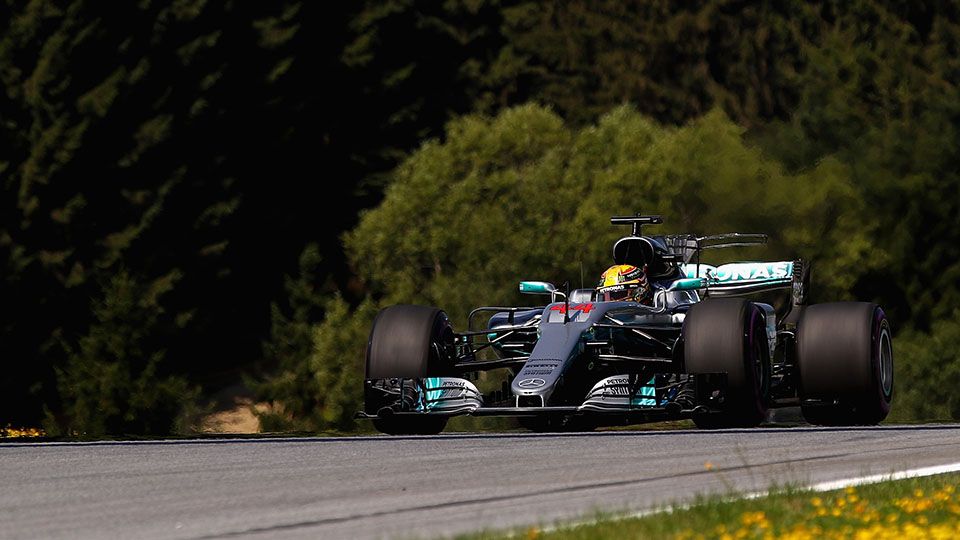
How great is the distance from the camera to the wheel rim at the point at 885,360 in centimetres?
2192

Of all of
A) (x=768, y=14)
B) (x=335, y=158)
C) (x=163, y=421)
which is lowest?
(x=163, y=421)

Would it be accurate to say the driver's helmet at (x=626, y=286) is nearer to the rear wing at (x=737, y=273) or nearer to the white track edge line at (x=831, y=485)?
the rear wing at (x=737, y=273)

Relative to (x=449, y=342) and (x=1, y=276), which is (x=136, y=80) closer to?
(x=1, y=276)

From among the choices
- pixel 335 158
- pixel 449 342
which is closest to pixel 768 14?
pixel 335 158

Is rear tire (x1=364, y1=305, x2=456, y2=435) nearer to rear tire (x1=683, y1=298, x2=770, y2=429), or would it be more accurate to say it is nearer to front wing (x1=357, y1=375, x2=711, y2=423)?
front wing (x1=357, y1=375, x2=711, y2=423)

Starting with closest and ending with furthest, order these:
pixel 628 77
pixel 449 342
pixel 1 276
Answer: pixel 449 342 → pixel 1 276 → pixel 628 77

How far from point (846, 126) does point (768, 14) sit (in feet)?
50.3

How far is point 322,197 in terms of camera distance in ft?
232

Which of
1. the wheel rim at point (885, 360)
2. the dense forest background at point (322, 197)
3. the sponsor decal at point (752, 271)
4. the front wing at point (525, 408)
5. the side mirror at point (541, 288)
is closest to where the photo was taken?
the front wing at point (525, 408)

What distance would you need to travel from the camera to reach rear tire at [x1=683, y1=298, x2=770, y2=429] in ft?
66.5

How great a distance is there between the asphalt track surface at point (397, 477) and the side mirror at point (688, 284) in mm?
3157

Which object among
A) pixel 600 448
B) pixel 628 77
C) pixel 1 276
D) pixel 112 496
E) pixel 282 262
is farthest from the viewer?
pixel 628 77

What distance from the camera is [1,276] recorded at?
57.9 meters

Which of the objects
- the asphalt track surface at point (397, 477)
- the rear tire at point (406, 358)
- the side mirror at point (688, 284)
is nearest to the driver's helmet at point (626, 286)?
the side mirror at point (688, 284)
